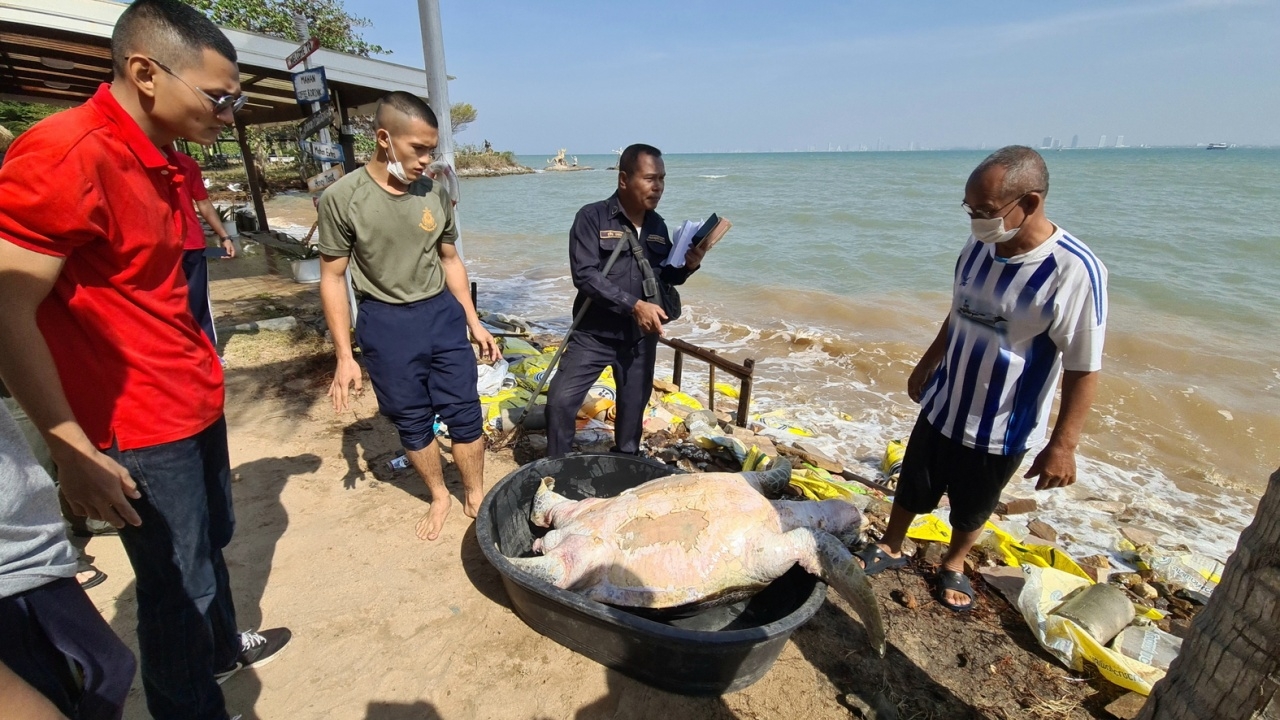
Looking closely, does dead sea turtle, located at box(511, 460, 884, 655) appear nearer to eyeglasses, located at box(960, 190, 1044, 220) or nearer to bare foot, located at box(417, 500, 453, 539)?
bare foot, located at box(417, 500, 453, 539)

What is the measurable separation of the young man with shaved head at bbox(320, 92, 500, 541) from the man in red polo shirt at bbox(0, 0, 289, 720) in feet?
2.82

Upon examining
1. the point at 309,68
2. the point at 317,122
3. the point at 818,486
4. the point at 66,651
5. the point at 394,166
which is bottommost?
the point at 818,486

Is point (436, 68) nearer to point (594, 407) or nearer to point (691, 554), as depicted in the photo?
point (594, 407)

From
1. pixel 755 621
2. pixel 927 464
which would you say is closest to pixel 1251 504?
pixel 927 464

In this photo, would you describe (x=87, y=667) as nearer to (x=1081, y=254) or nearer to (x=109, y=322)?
(x=109, y=322)

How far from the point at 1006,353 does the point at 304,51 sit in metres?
5.23

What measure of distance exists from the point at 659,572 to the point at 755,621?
25.6 inches

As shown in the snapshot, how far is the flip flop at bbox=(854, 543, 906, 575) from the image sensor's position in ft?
9.93

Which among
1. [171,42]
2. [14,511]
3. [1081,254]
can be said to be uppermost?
[171,42]

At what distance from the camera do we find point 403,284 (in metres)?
2.72

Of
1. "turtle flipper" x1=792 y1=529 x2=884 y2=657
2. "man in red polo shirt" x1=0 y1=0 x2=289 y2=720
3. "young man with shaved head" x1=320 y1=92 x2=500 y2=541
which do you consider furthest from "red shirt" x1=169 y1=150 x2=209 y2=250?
"turtle flipper" x1=792 y1=529 x2=884 y2=657

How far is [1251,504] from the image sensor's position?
15.8 feet

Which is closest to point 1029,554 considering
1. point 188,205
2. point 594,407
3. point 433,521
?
point 594,407

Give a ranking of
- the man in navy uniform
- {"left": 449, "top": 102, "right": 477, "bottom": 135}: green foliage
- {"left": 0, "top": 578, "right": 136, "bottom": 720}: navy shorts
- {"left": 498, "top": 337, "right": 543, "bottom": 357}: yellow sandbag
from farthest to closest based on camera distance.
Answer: {"left": 449, "top": 102, "right": 477, "bottom": 135}: green foliage, {"left": 498, "top": 337, "right": 543, "bottom": 357}: yellow sandbag, the man in navy uniform, {"left": 0, "top": 578, "right": 136, "bottom": 720}: navy shorts
